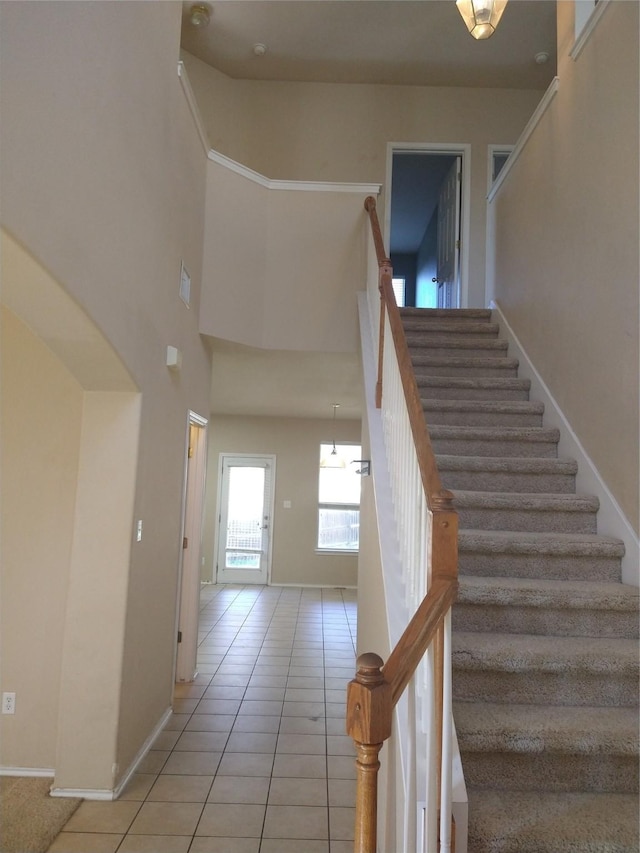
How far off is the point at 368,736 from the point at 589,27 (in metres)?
3.96

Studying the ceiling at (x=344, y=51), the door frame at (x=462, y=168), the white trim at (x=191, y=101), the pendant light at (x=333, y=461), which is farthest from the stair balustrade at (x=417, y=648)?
the pendant light at (x=333, y=461)

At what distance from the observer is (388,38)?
575 centimetres

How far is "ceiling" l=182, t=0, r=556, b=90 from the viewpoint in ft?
17.7

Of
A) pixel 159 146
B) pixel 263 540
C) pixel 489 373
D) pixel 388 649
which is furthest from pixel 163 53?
pixel 263 540

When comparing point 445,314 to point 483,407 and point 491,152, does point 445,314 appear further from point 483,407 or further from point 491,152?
point 491,152

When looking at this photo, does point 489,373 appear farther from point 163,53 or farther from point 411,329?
point 163,53

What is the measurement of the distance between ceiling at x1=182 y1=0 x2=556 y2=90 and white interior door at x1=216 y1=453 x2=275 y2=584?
5.45 m

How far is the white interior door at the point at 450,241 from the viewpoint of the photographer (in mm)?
6496

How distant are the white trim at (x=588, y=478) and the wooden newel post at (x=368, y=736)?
74.4 inches

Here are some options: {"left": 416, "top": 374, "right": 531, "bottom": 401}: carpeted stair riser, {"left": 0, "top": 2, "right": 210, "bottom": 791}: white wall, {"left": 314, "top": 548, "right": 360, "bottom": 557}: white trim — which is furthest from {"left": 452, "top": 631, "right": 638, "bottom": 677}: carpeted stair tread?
{"left": 314, "top": 548, "right": 360, "bottom": 557}: white trim

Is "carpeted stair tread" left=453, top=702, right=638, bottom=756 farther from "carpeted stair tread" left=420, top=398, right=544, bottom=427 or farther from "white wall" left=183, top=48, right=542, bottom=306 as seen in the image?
"white wall" left=183, top=48, right=542, bottom=306

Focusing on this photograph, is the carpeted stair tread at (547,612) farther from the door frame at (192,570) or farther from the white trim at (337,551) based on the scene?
the white trim at (337,551)

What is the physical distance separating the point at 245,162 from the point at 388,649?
229 inches

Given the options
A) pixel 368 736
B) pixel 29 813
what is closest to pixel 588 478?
pixel 368 736
